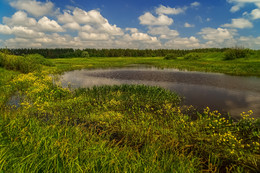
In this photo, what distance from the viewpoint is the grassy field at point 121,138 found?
405 centimetres

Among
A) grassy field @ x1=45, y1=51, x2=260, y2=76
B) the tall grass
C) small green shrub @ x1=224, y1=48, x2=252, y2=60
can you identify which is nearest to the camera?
the tall grass

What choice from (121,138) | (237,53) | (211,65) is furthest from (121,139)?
(237,53)

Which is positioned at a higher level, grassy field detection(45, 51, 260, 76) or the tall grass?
grassy field detection(45, 51, 260, 76)

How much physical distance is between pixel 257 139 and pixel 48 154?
379 inches

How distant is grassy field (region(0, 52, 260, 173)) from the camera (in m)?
4.05

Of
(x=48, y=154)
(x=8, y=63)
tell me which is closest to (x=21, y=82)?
(x=8, y=63)

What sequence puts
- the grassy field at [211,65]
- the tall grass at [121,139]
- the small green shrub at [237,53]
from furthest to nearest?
the small green shrub at [237,53] → the grassy field at [211,65] → the tall grass at [121,139]

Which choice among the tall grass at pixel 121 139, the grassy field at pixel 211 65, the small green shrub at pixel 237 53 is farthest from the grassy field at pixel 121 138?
the small green shrub at pixel 237 53

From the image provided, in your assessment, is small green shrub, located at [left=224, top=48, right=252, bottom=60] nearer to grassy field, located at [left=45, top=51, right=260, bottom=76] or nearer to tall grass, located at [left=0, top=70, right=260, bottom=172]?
grassy field, located at [left=45, top=51, right=260, bottom=76]

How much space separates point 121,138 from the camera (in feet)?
25.6

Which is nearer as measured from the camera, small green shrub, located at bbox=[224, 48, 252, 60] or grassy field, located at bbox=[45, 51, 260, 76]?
grassy field, located at bbox=[45, 51, 260, 76]

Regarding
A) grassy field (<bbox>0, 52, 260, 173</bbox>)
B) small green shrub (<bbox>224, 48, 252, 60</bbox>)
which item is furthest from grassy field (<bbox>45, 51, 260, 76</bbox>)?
grassy field (<bbox>0, 52, 260, 173</bbox>)

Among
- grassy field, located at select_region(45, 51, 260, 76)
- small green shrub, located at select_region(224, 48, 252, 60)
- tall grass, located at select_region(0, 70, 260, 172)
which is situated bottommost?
tall grass, located at select_region(0, 70, 260, 172)

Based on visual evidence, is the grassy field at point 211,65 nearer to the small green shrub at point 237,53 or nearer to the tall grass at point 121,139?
the small green shrub at point 237,53
